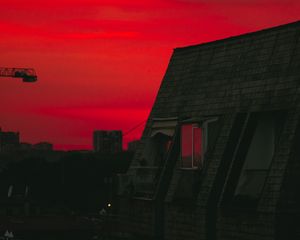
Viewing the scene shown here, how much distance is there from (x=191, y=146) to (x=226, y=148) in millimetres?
2869

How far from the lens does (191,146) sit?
3869cm

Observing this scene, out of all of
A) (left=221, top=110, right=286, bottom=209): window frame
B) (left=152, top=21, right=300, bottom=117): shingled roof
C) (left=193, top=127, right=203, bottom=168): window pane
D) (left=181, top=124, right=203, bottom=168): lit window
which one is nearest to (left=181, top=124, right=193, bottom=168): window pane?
(left=181, top=124, right=203, bottom=168): lit window

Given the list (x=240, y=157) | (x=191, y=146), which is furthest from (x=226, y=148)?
(x=191, y=146)

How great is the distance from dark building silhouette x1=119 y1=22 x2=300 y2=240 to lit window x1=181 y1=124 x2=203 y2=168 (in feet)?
0.13

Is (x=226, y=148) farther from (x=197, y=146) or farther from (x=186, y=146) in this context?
(x=186, y=146)

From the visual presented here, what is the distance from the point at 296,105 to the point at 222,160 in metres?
4.50

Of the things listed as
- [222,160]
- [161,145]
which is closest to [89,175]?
[161,145]

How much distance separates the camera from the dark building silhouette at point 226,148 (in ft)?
106

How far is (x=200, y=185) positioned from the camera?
1458 inches

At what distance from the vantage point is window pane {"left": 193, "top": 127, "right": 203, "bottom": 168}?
38.1 meters

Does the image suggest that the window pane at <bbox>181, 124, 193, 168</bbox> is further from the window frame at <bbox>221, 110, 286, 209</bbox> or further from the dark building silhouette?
the window frame at <bbox>221, 110, 286, 209</bbox>

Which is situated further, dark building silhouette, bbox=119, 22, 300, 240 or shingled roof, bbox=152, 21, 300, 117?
shingled roof, bbox=152, 21, 300, 117

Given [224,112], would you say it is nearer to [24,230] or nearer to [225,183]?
[225,183]

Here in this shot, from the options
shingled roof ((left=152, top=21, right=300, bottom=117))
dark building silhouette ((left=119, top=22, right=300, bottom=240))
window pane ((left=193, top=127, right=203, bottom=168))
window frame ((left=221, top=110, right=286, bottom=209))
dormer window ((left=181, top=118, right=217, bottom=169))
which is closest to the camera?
dark building silhouette ((left=119, top=22, right=300, bottom=240))
